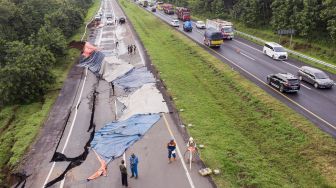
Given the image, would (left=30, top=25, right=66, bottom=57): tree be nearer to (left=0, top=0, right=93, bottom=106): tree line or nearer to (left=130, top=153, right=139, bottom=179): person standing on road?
(left=0, top=0, right=93, bottom=106): tree line

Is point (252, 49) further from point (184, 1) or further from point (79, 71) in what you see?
point (184, 1)

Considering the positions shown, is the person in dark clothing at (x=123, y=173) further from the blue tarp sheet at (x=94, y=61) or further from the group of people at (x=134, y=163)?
the blue tarp sheet at (x=94, y=61)

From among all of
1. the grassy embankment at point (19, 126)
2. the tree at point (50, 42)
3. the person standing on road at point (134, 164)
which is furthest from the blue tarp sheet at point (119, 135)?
the tree at point (50, 42)

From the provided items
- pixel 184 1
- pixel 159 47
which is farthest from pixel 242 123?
pixel 184 1

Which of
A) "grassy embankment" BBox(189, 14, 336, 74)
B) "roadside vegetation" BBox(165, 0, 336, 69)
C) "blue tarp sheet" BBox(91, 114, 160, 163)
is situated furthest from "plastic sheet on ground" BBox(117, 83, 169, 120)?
"roadside vegetation" BBox(165, 0, 336, 69)

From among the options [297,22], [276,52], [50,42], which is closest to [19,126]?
[50,42]

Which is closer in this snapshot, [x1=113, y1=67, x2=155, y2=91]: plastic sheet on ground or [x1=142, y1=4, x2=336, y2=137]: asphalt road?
[x1=142, y1=4, x2=336, y2=137]: asphalt road
